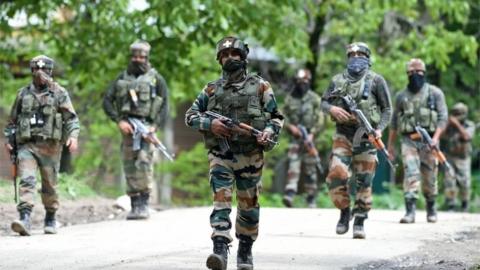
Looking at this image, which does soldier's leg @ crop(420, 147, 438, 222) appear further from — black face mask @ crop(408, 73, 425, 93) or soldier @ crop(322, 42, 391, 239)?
soldier @ crop(322, 42, 391, 239)

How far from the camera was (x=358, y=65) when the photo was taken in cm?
1244

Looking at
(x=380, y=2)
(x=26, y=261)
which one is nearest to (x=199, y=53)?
(x=380, y=2)

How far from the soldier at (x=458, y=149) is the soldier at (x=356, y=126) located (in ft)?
28.5

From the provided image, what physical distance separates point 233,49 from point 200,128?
0.72 meters

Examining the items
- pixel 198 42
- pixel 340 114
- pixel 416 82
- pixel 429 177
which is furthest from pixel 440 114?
pixel 198 42

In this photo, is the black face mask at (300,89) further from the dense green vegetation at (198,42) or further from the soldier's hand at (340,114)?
the soldier's hand at (340,114)

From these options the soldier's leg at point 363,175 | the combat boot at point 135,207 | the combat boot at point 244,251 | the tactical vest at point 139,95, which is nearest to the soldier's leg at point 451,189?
the combat boot at point 135,207

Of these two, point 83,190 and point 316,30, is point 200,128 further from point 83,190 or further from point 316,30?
point 316,30

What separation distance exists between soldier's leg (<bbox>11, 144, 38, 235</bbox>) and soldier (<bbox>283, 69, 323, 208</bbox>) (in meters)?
7.09

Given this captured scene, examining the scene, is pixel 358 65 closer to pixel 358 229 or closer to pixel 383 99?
pixel 383 99

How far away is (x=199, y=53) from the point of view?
23.1 metres

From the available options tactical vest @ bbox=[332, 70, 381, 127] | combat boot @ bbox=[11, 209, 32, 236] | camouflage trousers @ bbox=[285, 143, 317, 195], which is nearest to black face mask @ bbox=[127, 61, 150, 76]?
combat boot @ bbox=[11, 209, 32, 236]

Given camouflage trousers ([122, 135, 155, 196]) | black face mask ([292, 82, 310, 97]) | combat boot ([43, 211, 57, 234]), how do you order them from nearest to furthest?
combat boot ([43, 211, 57, 234])
camouflage trousers ([122, 135, 155, 196])
black face mask ([292, 82, 310, 97])

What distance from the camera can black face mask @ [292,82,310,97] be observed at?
61.8ft
